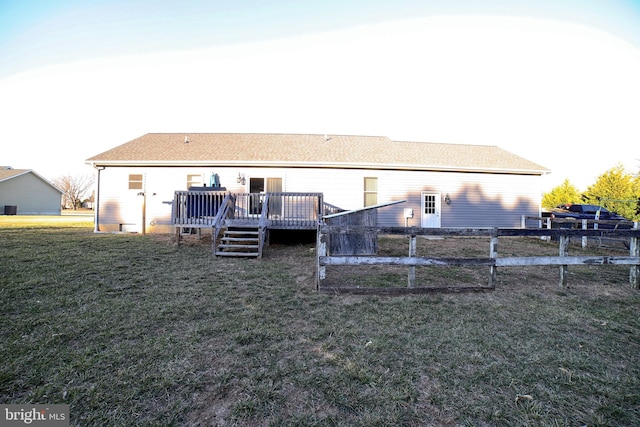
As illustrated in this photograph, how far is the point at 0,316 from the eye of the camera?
334 centimetres

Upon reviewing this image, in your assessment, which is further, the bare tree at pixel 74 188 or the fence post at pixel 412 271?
the bare tree at pixel 74 188

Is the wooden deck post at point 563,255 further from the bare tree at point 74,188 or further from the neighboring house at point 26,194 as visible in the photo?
the bare tree at point 74,188

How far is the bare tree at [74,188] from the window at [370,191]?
2392 inches

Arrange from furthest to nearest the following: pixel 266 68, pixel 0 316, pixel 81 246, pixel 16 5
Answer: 1. pixel 266 68
2. pixel 16 5
3. pixel 81 246
4. pixel 0 316

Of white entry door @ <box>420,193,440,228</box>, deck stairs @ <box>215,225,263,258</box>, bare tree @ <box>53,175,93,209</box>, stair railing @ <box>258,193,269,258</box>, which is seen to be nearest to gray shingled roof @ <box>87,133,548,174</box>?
white entry door @ <box>420,193,440,228</box>

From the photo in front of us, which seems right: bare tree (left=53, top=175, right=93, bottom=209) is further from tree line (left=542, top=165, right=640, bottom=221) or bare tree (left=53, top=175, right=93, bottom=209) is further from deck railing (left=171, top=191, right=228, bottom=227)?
tree line (left=542, top=165, right=640, bottom=221)

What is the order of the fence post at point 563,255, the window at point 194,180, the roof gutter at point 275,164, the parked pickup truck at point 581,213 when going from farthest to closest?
1. the parked pickup truck at point 581,213
2. the window at point 194,180
3. the roof gutter at point 275,164
4. the fence post at point 563,255

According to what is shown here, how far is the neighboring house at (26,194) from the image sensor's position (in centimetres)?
2995

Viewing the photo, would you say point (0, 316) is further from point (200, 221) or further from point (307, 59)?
point (307, 59)

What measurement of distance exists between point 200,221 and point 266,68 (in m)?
11.2

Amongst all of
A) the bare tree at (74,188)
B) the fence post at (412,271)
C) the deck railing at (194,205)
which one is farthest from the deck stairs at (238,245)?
the bare tree at (74,188)

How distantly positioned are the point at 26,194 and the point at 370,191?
42.5 meters

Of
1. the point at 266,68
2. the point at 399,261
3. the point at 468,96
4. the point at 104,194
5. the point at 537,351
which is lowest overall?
the point at 537,351

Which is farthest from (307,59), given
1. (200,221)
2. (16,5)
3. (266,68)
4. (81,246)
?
(16,5)
